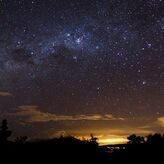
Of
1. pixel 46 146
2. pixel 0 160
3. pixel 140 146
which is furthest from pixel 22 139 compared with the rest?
pixel 140 146

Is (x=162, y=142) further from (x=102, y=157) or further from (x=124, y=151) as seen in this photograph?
(x=102, y=157)

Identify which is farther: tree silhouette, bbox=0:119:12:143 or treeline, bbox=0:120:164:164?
tree silhouette, bbox=0:119:12:143

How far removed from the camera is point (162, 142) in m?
27.5

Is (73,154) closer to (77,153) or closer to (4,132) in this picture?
(77,153)

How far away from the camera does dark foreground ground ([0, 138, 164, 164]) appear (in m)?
24.9

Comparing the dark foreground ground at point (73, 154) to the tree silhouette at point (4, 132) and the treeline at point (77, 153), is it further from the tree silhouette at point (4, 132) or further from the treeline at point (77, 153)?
the tree silhouette at point (4, 132)

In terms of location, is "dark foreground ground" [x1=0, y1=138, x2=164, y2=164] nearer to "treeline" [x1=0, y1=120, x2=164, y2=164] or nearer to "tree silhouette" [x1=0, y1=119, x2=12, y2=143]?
"treeline" [x1=0, y1=120, x2=164, y2=164]

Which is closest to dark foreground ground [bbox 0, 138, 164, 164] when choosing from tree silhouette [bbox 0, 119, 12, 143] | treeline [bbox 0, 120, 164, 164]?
treeline [bbox 0, 120, 164, 164]

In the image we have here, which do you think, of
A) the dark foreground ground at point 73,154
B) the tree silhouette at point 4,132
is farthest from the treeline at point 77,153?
the tree silhouette at point 4,132

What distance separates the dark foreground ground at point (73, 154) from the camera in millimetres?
24922

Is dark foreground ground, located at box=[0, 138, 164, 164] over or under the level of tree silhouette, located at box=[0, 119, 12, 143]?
under

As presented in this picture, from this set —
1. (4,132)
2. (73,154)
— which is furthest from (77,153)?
(4,132)

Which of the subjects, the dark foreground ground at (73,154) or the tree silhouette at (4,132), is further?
the tree silhouette at (4,132)

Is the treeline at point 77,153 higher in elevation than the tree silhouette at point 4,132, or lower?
lower
